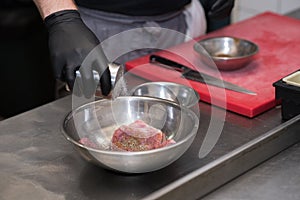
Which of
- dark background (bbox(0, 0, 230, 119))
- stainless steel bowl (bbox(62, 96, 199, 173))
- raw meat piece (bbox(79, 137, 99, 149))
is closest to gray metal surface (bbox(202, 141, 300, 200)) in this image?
stainless steel bowl (bbox(62, 96, 199, 173))

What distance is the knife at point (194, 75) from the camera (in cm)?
130

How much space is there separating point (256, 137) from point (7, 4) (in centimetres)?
168

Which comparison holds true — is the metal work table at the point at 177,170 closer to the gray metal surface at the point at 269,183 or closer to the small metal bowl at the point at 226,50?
the gray metal surface at the point at 269,183

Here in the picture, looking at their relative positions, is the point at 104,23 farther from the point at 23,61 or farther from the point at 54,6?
the point at 23,61

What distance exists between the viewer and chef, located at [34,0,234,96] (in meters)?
1.12

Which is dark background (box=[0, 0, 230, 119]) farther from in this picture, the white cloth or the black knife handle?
the black knife handle

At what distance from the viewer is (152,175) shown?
1007 millimetres

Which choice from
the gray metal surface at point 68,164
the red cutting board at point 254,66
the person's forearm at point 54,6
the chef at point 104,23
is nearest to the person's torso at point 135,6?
the chef at point 104,23

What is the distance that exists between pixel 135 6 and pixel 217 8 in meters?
0.29

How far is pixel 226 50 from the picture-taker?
58.2 inches

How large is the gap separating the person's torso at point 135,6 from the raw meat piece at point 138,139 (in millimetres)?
565

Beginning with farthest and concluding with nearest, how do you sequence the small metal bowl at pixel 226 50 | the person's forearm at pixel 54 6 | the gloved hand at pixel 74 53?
1. the small metal bowl at pixel 226 50
2. the person's forearm at pixel 54 6
3. the gloved hand at pixel 74 53

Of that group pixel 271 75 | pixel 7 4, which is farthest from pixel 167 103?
pixel 7 4

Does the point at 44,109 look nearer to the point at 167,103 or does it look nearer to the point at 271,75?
the point at 167,103
